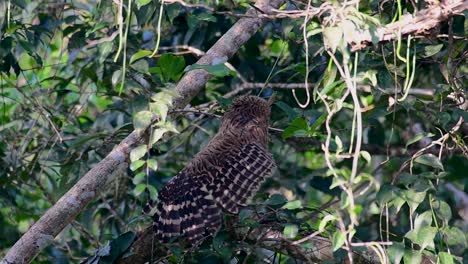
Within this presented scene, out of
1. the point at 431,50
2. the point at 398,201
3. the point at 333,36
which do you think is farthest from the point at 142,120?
the point at 431,50

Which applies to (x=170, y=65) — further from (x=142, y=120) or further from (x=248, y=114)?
(x=248, y=114)

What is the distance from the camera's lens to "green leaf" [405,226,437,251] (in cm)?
429

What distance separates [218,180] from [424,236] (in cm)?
170

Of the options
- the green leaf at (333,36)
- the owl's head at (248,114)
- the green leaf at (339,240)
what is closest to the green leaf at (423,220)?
the green leaf at (339,240)

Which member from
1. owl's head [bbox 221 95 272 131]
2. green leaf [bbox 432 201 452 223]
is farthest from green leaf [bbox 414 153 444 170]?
owl's head [bbox 221 95 272 131]

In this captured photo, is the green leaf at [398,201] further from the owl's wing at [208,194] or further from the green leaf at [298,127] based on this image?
the owl's wing at [208,194]

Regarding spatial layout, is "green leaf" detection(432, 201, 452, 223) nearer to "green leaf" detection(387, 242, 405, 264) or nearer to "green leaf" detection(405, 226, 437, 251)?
"green leaf" detection(405, 226, 437, 251)

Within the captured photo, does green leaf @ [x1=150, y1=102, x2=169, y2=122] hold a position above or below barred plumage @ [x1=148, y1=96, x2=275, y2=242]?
above

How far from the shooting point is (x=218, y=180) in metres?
5.71

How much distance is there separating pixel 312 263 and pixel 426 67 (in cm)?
250

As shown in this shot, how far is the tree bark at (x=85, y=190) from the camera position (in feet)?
16.2

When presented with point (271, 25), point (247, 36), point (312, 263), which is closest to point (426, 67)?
point (271, 25)

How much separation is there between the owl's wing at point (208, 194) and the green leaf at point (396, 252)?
1.18 metres

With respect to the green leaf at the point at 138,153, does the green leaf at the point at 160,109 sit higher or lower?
higher
